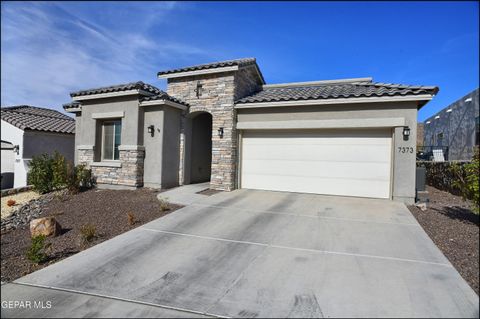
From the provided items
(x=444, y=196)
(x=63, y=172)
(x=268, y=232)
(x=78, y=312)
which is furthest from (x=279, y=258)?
(x=63, y=172)

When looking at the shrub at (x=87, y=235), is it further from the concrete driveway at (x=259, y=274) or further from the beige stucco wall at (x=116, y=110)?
the beige stucco wall at (x=116, y=110)

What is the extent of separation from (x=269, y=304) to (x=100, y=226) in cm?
504

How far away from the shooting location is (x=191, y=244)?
5914mm

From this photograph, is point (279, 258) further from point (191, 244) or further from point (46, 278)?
point (46, 278)

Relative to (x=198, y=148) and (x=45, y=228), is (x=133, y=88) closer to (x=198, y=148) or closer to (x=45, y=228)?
(x=198, y=148)

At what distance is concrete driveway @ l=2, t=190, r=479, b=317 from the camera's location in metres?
3.76

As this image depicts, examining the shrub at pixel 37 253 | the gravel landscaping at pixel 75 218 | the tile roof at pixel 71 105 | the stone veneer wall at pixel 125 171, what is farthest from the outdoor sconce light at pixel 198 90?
the shrub at pixel 37 253

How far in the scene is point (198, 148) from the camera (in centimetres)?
1329

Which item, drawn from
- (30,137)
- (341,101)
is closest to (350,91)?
(341,101)

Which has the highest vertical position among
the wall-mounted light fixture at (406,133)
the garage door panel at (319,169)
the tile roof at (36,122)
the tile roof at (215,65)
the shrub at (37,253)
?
the tile roof at (215,65)

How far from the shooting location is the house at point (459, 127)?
18906mm

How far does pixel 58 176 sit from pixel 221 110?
21.7ft

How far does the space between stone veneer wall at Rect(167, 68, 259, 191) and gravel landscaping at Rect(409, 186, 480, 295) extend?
6.05 metres

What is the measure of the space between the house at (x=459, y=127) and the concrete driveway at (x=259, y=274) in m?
15.2
